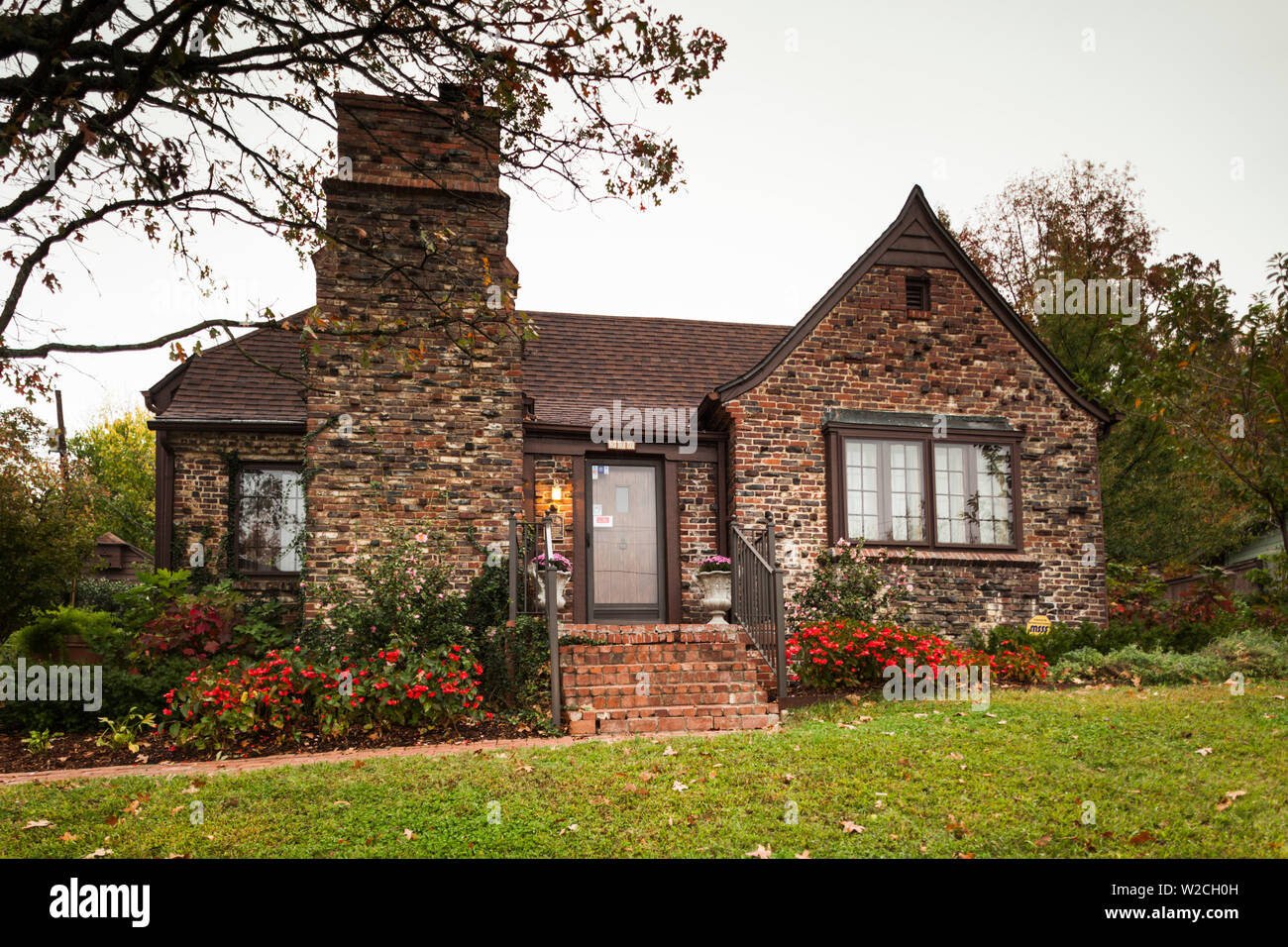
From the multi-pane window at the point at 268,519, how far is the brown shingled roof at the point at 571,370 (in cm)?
89

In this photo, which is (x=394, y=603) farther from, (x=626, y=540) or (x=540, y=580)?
(x=626, y=540)

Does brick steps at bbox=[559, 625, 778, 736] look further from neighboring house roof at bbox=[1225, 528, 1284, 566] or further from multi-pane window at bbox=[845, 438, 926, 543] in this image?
neighboring house roof at bbox=[1225, 528, 1284, 566]

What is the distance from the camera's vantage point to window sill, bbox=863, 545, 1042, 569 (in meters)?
13.2

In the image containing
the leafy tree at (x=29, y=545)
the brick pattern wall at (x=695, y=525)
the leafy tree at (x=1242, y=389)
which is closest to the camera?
the leafy tree at (x=1242, y=389)

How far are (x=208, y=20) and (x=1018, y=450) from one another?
39.2 feet

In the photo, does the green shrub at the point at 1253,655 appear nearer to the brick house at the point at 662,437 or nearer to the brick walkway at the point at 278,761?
the brick house at the point at 662,437

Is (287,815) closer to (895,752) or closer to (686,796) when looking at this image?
(686,796)

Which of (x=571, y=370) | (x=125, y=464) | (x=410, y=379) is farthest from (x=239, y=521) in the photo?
(x=125, y=464)

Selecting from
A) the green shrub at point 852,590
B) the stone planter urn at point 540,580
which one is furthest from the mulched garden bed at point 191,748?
the green shrub at point 852,590

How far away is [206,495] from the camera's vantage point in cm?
1372

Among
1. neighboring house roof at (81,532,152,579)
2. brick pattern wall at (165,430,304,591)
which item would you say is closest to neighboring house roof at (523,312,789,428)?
brick pattern wall at (165,430,304,591)

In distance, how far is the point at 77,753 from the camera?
8719 millimetres

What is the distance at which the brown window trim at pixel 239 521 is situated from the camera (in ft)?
45.0

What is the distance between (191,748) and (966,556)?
10102 millimetres
